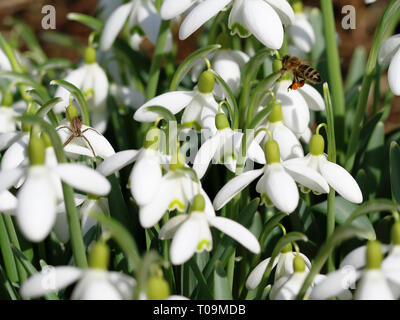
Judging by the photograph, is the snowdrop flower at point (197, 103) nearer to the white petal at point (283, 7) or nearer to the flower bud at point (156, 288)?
the white petal at point (283, 7)

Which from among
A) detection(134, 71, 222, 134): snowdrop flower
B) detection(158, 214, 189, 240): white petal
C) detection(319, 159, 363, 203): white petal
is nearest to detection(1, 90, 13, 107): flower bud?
detection(134, 71, 222, 134): snowdrop flower

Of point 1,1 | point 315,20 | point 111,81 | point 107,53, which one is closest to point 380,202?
point 111,81

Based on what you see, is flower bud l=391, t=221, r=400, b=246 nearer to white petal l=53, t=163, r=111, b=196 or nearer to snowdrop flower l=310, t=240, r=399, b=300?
snowdrop flower l=310, t=240, r=399, b=300

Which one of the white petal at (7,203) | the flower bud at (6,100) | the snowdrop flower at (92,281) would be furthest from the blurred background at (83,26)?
the snowdrop flower at (92,281)

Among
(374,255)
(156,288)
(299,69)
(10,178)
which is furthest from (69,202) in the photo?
(299,69)
